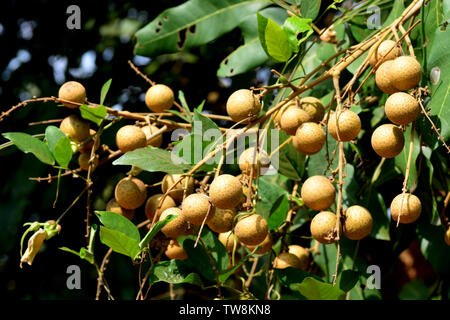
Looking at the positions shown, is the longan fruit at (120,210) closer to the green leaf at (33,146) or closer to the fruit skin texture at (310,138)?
the green leaf at (33,146)

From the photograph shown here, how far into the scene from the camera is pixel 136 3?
180 centimetres

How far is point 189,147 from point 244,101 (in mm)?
111

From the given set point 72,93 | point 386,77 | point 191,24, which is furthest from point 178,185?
point 191,24

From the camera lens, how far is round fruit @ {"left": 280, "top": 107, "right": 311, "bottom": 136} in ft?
2.56

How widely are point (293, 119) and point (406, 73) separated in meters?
0.17

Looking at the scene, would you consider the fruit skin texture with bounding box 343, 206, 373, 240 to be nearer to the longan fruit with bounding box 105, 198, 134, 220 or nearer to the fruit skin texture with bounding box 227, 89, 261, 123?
the fruit skin texture with bounding box 227, 89, 261, 123

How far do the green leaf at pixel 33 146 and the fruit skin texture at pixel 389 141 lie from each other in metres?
0.53

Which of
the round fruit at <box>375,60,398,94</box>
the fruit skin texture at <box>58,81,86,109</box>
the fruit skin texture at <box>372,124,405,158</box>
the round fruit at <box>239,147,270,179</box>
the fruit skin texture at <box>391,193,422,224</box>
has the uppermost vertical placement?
the fruit skin texture at <box>58,81,86,109</box>

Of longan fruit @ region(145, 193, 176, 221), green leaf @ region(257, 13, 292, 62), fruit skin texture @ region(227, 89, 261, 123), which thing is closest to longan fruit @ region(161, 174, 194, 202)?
longan fruit @ region(145, 193, 176, 221)

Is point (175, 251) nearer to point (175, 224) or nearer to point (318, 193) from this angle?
point (175, 224)

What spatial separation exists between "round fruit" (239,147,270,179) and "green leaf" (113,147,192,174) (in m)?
0.09

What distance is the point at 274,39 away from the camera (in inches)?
30.6

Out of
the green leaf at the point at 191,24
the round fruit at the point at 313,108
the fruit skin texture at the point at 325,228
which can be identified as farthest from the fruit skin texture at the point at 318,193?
the green leaf at the point at 191,24

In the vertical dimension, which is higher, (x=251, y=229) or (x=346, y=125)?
(x=346, y=125)
